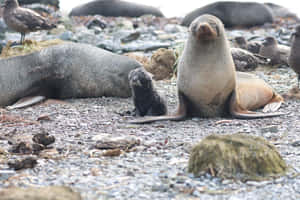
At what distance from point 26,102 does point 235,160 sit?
156 inches

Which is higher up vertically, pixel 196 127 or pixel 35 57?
pixel 35 57

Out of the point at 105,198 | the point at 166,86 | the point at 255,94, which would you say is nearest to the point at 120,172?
the point at 105,198

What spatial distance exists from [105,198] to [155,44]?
27.4 feet

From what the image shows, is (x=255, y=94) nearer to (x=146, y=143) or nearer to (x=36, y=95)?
(x=146, y=143)

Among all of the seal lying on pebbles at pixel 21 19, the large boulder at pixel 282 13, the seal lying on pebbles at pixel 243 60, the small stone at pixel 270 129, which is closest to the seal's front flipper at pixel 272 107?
the small stone at pixel 270 129

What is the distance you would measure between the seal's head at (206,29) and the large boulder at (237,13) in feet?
35.9

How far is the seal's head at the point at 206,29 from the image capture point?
15.8 ft

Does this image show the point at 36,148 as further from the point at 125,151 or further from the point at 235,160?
the point at 235,160

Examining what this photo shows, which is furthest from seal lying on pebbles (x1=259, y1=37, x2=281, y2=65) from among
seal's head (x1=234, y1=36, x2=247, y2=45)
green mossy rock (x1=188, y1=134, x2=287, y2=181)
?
green mossy rock (x1=188, y1=134, x2=287, y2=181)

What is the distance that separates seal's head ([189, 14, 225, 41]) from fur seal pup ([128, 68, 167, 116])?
0.79 metres

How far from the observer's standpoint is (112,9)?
64.4ft

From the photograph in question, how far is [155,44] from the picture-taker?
35.1 ft

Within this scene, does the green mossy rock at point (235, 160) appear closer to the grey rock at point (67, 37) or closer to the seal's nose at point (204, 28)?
the seal's nose at point (204, 28)

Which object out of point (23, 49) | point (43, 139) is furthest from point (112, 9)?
point (43, 139)
